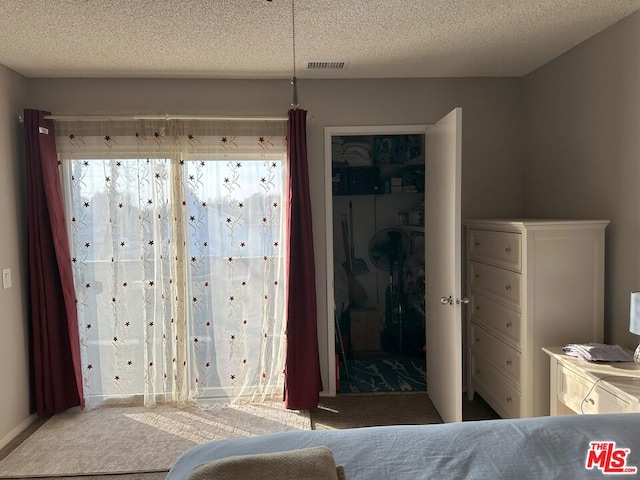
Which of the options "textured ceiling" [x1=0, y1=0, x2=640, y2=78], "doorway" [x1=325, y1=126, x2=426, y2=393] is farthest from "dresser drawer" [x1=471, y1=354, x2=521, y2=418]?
"textured ceiling" [x1=0, y1=0, x2=640, y2=78]

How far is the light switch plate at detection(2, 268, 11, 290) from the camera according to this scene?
2.96 meters

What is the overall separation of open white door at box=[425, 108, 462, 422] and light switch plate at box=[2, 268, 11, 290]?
283 cm

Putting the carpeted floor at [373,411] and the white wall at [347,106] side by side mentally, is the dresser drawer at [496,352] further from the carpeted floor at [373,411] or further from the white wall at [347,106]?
the white wall at [347,106]

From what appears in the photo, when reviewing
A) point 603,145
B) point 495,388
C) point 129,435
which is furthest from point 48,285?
point 603,145

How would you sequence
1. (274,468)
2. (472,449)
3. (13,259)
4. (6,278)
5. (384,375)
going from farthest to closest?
(384,375), (13,259), (6,278), (472,449), (274,468)

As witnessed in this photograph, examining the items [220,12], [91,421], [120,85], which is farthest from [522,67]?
[91,421]

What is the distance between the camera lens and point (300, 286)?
3326 mm

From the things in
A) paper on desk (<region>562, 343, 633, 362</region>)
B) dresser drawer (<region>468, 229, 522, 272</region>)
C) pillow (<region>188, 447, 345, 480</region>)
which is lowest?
paper on desk (<region>562, 343, 633, 362</region>)

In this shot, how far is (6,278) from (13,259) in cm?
16

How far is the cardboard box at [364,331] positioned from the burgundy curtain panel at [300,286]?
1387mm

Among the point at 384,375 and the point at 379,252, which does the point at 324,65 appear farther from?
the point at 384,375

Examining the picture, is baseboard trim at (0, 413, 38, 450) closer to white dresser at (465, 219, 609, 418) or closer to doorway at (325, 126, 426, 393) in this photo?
doorway at (325, 126, 426, 393)

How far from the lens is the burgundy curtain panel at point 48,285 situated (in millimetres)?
3152

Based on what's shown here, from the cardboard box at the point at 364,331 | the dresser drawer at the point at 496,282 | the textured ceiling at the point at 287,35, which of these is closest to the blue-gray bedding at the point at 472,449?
the dresser drawer at the point at 496,282
